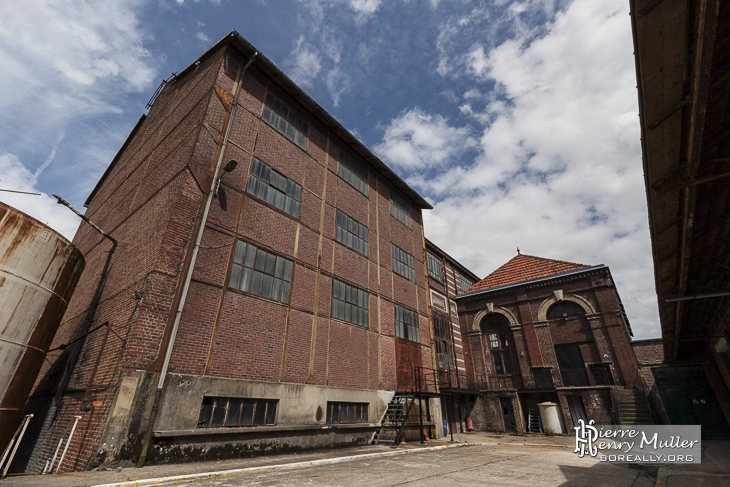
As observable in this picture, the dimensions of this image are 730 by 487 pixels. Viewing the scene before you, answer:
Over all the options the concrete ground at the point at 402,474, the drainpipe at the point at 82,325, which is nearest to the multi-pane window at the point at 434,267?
the concrete ground at the point at 402,474

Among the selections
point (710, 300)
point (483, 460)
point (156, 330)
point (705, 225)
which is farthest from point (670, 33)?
point (710, 300)

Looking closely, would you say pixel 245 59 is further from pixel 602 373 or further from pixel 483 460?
pixel 602 373

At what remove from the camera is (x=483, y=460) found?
8.07 metres

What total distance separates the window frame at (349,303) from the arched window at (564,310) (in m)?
13.7

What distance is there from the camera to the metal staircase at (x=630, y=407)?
52.6 ft

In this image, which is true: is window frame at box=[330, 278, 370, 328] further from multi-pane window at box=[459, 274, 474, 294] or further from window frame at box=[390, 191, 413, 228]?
multi-pane window at box=[459, 274, 474, 294]

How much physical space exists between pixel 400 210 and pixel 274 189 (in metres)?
9.27

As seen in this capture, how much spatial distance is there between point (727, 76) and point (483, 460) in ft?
27.7

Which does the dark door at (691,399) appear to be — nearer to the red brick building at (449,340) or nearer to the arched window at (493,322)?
the arched window at (493,322)

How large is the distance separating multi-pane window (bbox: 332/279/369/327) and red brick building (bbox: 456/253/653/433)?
40.5 ft

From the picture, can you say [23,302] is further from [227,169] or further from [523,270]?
[523,270]

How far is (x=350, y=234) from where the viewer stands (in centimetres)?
1468

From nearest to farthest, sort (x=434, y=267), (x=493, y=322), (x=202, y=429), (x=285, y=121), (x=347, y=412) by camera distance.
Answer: (x=202, y=429)
(x=347, y=412)
(x=285, y=121)
(x=434, y=267)
(x=493, y=322)

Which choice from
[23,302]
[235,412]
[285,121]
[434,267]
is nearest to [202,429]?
[235,412]
